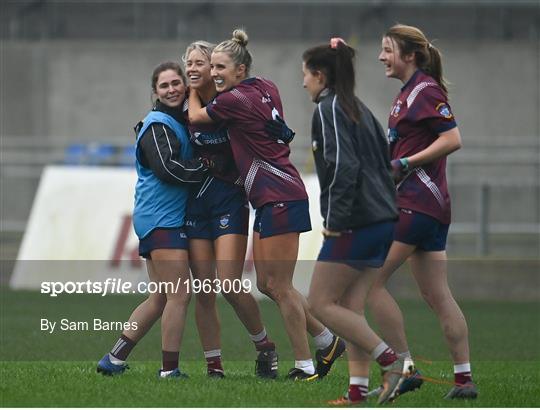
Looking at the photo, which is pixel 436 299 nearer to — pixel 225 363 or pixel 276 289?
pixel 276 289

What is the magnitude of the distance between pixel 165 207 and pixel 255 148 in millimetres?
674

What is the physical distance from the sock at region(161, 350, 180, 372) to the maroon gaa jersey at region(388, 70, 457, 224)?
5.68 ft

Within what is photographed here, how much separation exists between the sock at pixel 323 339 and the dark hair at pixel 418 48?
1836 millimetres

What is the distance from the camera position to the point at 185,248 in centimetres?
868

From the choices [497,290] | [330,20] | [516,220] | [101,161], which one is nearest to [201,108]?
[497,290]

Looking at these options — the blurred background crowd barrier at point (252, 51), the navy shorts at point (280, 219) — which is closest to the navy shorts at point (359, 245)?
the navy shorts at point (280, 219)

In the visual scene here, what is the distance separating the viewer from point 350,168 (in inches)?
283

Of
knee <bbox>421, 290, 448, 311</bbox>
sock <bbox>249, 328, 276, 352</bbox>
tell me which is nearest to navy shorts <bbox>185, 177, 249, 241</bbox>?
sock <bbox>249, 328, 276, 352</bbox>

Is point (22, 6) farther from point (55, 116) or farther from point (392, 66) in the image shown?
point (392, 66)

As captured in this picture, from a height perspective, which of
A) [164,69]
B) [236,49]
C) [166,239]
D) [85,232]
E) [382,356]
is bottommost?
[85,232]

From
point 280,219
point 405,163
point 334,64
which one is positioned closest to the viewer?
point 334,64

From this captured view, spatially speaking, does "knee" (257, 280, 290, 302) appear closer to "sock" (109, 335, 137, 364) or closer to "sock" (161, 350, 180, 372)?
"sock" (161, 350, 180, 372)

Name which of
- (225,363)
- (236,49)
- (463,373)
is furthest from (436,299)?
(225,363)

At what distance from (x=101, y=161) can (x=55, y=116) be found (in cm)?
1155
